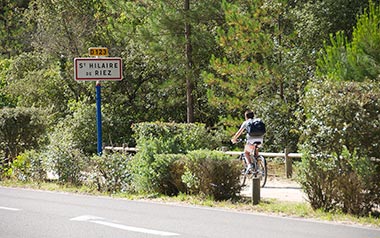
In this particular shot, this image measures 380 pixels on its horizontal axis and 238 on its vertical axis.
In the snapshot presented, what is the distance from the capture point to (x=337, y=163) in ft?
41.4

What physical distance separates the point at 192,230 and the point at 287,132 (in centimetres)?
1610

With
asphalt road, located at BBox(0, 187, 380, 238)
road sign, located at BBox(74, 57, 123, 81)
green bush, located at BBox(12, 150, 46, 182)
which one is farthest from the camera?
green bush, located at BBox(12, 150, 46, 182)

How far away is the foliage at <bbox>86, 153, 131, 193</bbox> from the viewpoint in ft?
55.1

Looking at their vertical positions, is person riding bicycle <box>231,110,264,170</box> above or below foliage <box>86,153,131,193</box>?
above

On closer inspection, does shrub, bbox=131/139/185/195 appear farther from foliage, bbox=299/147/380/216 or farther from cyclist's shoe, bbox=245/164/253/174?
foliage, bbox=299/147/380/216

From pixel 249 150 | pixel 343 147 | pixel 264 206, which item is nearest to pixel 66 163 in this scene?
pixel 249 150

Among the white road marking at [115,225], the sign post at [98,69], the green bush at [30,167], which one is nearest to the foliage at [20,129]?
the green bush at [30,167]

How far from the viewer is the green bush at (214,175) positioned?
14.6 metres

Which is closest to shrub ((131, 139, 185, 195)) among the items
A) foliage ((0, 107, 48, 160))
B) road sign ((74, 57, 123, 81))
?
road sign ((74, 57, 123, 81))

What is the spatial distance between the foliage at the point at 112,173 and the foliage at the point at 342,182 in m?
5.08

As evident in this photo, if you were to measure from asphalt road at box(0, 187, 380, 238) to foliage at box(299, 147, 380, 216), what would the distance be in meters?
0.86

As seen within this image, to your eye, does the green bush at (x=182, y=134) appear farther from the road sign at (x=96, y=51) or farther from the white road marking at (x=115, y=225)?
the white road marking at (x=115, y=225)

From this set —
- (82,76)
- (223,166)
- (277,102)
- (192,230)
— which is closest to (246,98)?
(277,102)

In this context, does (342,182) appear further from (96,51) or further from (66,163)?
(96,51)
